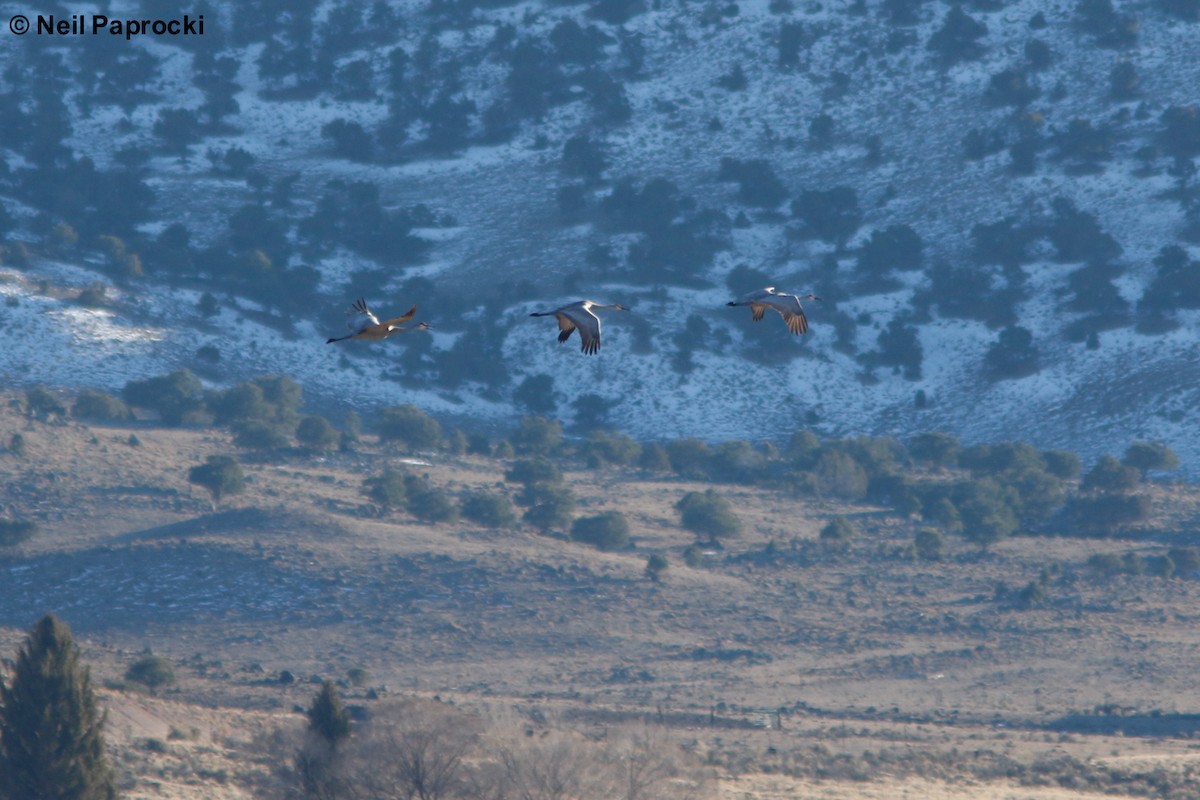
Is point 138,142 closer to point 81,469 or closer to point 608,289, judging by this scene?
point 608,289

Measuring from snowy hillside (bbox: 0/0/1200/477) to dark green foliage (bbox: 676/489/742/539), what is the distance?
15.4 metres

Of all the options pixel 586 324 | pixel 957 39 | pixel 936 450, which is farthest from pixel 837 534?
pixel 957 39

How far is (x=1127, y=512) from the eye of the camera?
61.3m

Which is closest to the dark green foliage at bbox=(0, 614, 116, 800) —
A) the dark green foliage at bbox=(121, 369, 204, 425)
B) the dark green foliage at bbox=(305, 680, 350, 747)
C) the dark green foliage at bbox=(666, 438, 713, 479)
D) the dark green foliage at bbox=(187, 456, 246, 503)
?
the dark green foliage at bbox=(305, 680, 350, 747)

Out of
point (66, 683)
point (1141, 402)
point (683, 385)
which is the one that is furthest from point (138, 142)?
point (66, 683)

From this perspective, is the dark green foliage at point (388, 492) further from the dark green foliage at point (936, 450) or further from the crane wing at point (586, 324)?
the crane wing at point (586, 324)

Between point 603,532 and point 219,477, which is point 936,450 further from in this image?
point 219,477

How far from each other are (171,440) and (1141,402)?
1736 inches

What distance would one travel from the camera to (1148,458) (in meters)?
66.6

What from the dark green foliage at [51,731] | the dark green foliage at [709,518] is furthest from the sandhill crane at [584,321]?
the dark green foliage at [709,518]

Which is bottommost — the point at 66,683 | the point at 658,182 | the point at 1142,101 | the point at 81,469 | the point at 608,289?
the point at 66,683

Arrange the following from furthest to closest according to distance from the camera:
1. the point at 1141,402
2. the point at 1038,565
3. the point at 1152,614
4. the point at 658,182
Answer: the point at 658,182, the point at 1141,402, the point at 1038,565, the point at 1152,614

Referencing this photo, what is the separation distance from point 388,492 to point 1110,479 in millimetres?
29014

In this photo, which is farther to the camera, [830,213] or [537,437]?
[830,213]
